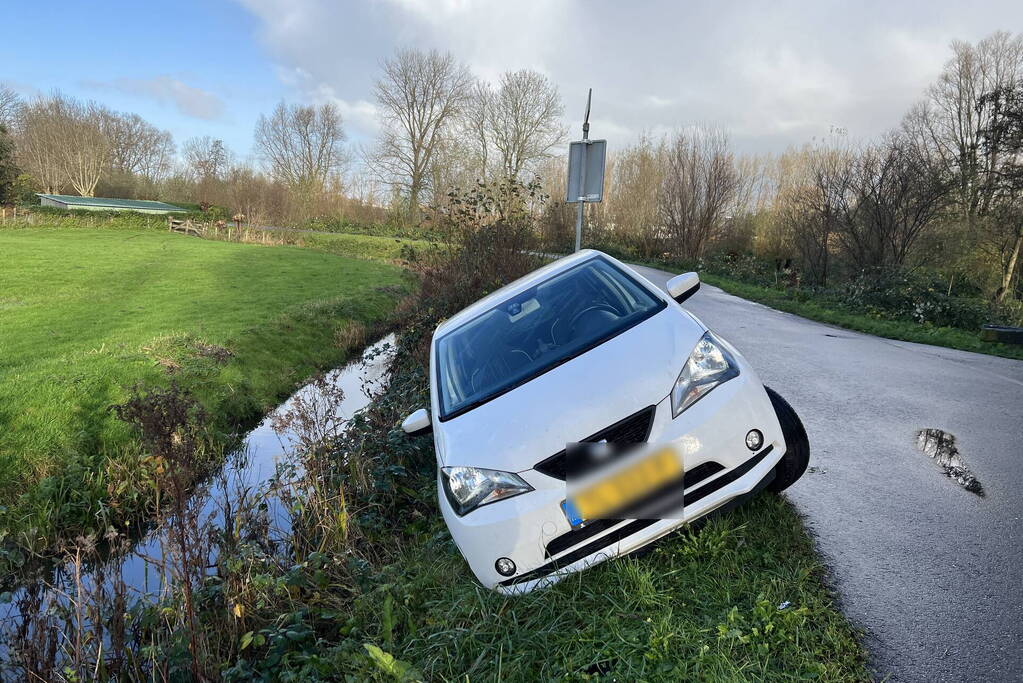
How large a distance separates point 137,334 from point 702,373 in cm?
1165

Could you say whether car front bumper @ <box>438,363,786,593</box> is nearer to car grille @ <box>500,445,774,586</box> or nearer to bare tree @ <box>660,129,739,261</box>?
car grille @ <box>500,445,774,586</box>

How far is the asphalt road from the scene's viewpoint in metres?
2.53

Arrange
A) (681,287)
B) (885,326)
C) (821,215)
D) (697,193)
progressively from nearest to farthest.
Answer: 1. (681,287)
2. (885,326)
3. (821,215)
4. (697,193)

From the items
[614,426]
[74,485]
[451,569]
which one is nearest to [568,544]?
[614,426]

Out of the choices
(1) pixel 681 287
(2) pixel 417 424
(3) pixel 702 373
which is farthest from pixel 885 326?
(2) pixel 417 424

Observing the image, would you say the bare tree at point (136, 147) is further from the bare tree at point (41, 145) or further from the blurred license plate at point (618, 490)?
the blurred license plate at point (618, 490)

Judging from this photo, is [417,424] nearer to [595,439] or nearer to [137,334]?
[595,439]

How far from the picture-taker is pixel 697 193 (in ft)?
103

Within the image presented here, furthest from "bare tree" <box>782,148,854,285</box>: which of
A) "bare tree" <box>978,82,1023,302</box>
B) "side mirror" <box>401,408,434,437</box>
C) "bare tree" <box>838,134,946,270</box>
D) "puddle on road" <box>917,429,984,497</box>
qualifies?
"side mirror" <box>401,408,434,437</box>

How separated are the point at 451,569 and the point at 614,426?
1.51 meters

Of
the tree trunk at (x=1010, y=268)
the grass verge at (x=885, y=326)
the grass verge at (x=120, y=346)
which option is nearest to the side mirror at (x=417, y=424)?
the grass verge at (x=120, y=346)

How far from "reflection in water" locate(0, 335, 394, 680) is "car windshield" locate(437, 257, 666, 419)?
1.69 m

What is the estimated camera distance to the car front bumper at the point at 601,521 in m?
2.78

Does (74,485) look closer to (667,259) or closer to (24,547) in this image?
(24,547)
